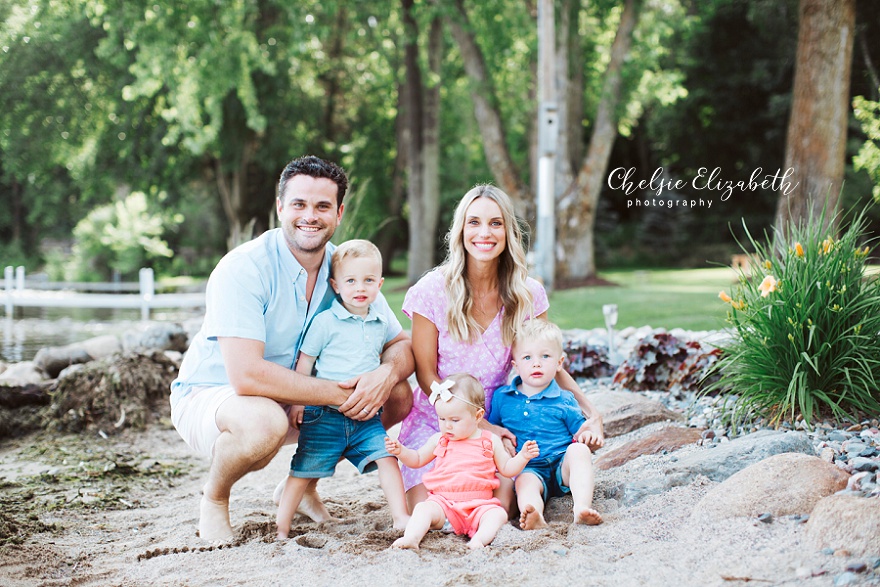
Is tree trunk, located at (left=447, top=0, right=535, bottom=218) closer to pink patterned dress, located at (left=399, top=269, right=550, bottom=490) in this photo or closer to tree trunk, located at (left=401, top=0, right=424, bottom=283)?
tree trunk, located at (left=401, top=0, right=424, bottom=283)

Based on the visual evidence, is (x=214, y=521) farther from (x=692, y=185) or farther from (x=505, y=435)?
(x=692, y=185)

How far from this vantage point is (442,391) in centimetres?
292

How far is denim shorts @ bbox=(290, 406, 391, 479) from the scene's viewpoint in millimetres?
3037

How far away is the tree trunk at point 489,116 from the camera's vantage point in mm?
11961

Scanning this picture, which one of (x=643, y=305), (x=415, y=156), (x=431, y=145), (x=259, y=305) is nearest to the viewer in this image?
(x=259, y=305)

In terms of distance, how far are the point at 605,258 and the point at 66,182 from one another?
17497 mm

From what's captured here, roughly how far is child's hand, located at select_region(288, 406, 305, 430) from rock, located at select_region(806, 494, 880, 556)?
1.87 metres

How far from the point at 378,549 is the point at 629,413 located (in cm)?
177

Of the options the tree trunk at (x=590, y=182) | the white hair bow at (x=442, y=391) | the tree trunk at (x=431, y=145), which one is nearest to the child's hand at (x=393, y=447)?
the white hair bow at (x=442, y=391)

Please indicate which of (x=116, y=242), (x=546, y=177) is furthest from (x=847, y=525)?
(x=116, y=242)

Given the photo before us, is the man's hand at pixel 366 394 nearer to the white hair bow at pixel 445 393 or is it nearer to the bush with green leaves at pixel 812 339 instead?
the white hair bow at pixel 445 393

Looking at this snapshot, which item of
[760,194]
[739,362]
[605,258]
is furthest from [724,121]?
[739,362]

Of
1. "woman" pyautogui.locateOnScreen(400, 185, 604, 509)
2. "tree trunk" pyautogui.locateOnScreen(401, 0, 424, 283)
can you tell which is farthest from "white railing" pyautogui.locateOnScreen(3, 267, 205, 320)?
"woman" pyautogui.locateOnScreen(400, 185, 604, 509)

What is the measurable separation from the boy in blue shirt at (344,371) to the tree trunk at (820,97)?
5.92 meters
